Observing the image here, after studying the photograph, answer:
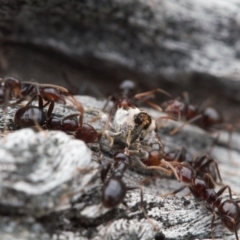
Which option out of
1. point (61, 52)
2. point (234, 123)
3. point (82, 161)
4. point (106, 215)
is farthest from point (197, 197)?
point (61, 52)

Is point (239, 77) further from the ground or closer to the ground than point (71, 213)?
further from the ground

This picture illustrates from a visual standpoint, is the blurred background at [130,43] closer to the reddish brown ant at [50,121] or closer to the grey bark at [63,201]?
the reddish brown ant at [50,121]

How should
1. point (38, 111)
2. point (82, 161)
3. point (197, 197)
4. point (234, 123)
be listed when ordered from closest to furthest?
1. point (82, 161)
2. point (38, 111)
3. point (197, 197)
4. point (234, 123)

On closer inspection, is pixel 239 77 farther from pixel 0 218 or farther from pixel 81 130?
pixel 0 218

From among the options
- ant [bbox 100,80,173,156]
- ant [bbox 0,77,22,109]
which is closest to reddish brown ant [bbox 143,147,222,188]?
ant [bbox 100,80,173,156]

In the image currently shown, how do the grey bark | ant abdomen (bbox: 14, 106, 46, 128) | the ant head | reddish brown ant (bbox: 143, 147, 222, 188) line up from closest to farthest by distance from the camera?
1. the grey bark
2. ant abdomen (bbox: 14, 106, 46, 128)
3. reddish brown ant (bbox: 143, 147, 222, 188)
4. the ant head

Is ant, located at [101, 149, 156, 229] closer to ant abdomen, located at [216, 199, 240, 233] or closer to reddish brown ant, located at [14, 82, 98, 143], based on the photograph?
reddish brown ant, located at [14, 82, 98, 143]
